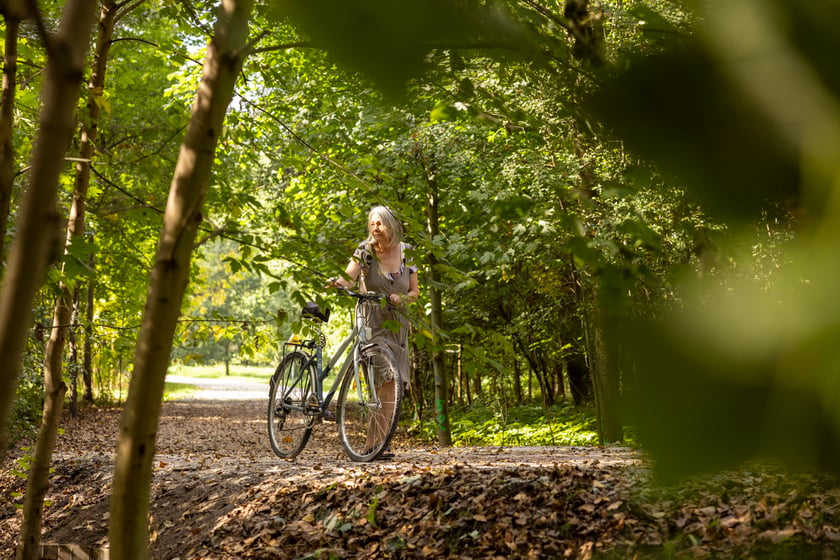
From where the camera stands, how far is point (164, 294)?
4.76 feet

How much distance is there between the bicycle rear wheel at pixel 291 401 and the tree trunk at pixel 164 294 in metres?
4.59

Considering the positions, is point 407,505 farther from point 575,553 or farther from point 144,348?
point 144,348

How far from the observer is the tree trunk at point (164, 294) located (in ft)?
4.67

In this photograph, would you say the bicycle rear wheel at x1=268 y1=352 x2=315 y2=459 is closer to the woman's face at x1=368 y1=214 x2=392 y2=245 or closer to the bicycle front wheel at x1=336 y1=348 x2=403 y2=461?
the bicycle front wheel at x1=336 y1=348 x2=403 y2=461

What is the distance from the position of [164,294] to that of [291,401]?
5137 millimetres

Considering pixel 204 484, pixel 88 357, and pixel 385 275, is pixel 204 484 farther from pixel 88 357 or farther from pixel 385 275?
pixel 88 357

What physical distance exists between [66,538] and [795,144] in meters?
5.75

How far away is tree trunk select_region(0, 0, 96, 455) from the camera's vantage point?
75 centimetres

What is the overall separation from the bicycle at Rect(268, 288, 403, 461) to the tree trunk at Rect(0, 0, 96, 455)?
4013 millimetres

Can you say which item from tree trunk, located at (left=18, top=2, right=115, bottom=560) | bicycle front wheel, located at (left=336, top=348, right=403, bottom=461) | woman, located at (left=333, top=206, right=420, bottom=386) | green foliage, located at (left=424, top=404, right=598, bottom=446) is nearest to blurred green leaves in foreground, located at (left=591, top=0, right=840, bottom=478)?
tree trunk, located at (left=18, top=2, right=115, bottom=560)

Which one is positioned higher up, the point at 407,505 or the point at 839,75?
the point at 839,75

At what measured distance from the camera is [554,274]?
32.8 ft

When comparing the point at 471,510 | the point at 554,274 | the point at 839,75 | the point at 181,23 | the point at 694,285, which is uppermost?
the point at 181,23

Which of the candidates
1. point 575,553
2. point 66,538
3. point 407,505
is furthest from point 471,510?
point 66,538
